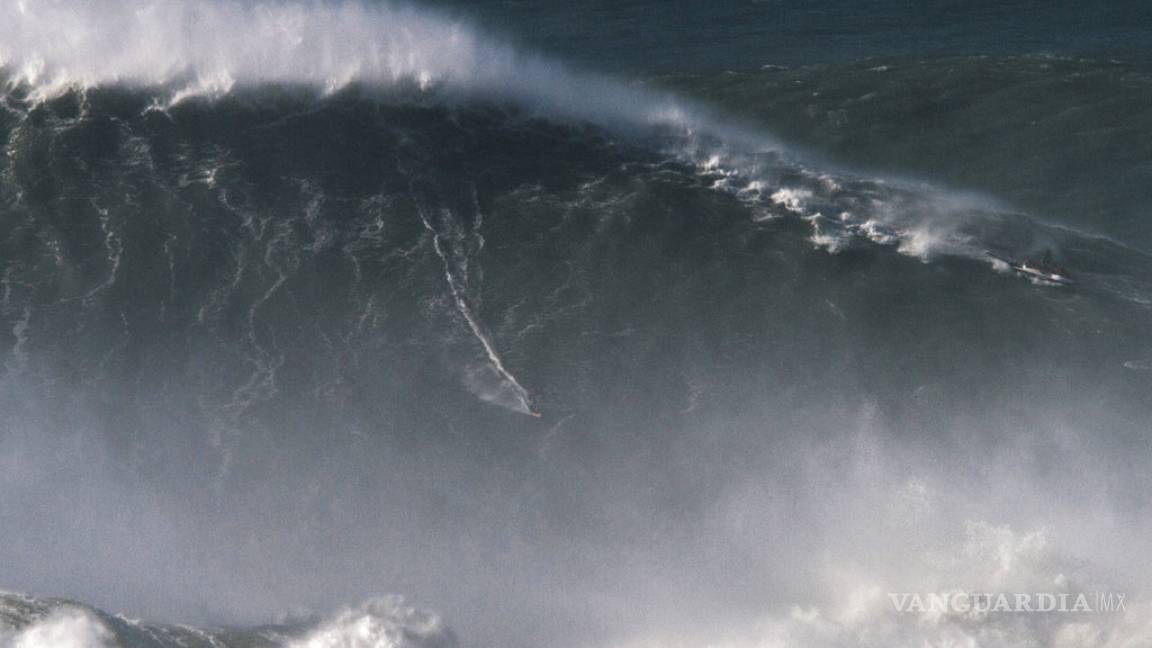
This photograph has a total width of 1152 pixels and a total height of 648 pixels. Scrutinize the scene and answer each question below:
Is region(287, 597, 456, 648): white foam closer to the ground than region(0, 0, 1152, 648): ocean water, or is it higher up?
closer to the ground

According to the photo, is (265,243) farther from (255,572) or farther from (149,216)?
(255,572)

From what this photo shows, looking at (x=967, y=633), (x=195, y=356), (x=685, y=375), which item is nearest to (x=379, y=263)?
(x=195, y=356)

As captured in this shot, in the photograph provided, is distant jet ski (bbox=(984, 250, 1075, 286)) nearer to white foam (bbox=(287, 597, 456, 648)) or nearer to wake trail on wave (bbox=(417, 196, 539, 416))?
wake trail on wave (bbox=(417, 196, 539, 416))

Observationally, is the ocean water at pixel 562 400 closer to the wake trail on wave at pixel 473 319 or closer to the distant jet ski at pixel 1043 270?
the wake trail on wave at pixel 473 319

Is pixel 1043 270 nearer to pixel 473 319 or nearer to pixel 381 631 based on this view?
pixel 473 319

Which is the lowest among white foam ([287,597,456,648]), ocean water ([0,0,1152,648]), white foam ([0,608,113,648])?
white foam ([287,597,456,648])

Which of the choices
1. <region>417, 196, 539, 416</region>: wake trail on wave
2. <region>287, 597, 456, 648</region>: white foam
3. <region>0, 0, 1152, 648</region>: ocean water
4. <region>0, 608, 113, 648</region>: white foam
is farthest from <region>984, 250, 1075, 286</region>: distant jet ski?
<region>0, 608, 113, 648</region>: white foam

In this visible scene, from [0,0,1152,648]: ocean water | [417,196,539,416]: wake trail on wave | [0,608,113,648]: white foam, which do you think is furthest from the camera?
[417,196,539,416]: wake trail on wave
